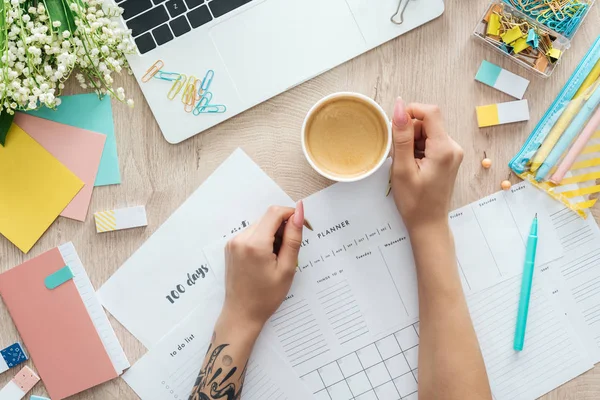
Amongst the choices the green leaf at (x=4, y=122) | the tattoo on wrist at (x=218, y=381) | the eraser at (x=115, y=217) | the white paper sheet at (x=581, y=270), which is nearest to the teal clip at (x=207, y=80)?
the eraser at (x=115, y=217)

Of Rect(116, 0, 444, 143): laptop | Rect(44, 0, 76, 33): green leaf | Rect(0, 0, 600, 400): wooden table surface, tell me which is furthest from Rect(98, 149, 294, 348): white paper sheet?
Rect(44, 0, 76, 33): green leaf

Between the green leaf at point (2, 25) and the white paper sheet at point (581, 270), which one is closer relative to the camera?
the green leaf at point (2, 25)

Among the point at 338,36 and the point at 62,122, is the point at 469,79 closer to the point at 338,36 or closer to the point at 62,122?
the point at 338,36

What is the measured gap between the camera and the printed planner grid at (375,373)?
999 mm

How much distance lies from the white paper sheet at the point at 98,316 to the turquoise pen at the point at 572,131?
0.89 m

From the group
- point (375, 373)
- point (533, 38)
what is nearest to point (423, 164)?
point (533, 38)

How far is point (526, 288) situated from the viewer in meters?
0.99

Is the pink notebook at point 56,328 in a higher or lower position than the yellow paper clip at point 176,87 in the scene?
lower

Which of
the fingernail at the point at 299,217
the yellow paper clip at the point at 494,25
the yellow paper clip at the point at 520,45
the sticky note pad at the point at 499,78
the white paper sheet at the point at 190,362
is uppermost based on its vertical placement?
the yellow paper clip at the point at 494,25

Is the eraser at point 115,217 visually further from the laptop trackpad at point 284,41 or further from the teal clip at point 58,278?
the laptop trackpad at point 284,41

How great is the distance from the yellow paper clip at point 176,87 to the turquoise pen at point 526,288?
734mm

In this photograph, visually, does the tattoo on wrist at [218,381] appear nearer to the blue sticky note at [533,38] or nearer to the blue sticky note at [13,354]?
the blue sticky note at [13,354]

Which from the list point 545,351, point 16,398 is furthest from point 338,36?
point 16,398

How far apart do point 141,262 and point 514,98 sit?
2.63 feet
